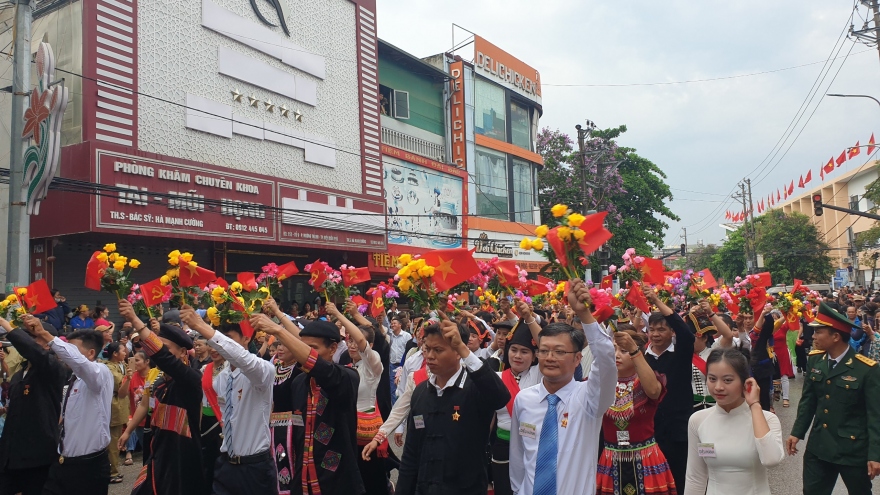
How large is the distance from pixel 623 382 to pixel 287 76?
1774 cm

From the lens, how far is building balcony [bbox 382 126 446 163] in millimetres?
25688

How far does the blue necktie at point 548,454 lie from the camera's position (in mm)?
3766

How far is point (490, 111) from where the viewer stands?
31.0 meters

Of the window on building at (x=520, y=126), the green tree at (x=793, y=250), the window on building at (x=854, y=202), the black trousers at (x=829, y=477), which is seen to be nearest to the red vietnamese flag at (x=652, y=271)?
the black trousers at (x=829, y=477)

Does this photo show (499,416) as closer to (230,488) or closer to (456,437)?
(456,437)

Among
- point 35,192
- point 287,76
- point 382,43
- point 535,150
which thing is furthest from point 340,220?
point 535,150

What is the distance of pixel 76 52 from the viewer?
15328 millimetres

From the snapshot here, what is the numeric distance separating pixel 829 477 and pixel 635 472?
1.97 m

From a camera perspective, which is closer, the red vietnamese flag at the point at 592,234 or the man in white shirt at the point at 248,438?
the red vietnamese flag at the point at 592,234

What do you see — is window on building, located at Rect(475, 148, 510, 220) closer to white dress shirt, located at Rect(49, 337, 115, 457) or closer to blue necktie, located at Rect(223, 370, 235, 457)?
white dress shirt, located at Rect(49, 337, 115, 457)

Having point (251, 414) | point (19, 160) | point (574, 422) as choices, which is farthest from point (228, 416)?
point (19, 160)

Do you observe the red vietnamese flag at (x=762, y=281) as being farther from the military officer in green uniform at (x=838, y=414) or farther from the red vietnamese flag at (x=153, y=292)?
the red vietnamese flag at (x=153, y=292)

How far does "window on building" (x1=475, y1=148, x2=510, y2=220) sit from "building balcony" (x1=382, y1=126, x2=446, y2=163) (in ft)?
7.43

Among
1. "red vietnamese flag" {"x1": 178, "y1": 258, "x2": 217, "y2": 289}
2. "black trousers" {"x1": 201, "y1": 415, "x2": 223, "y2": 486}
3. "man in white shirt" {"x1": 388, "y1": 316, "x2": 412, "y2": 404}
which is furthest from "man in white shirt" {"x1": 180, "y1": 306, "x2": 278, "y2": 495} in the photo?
"man in white shirt" {"x1": 388, "y1": 316, "x2": 412, "y2": 404}
